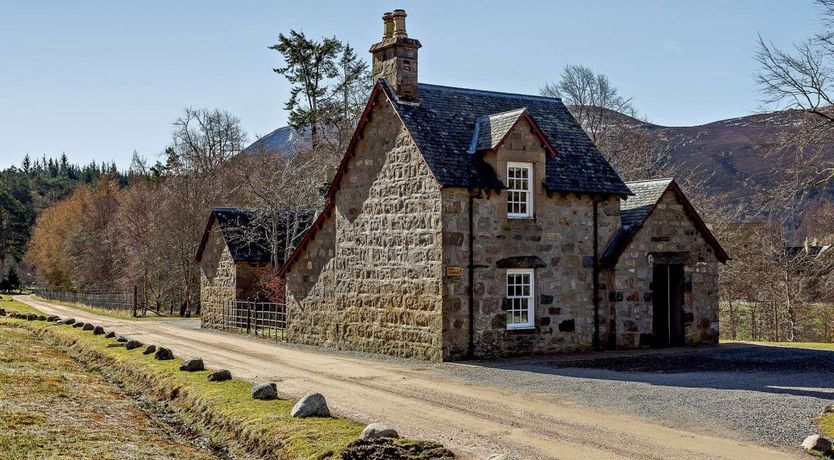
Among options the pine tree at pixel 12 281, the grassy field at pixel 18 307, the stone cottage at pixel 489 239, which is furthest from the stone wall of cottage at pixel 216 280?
the pine tree at pixel 12 281

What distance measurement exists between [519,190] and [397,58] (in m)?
5.76

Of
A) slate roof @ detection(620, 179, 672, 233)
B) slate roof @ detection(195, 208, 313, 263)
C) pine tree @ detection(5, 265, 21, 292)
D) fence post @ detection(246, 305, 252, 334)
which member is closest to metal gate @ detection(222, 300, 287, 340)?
fence post @ detection(246, 305, 252, 334)

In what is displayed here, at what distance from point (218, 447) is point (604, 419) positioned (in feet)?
22.1

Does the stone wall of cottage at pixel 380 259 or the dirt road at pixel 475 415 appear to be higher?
the stone wall of cottage at pixel 380 259

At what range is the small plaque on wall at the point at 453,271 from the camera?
23.5 meters

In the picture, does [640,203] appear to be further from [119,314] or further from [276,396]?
[119,314]

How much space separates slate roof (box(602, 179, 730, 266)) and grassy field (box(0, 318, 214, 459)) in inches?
597

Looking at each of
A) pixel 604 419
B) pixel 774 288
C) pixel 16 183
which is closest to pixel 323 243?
pixel 604 419

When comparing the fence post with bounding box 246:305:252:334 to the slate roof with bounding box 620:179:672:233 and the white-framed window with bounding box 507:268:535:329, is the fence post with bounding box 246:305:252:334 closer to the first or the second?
the white-framed window with bounding box 507:268:535:329

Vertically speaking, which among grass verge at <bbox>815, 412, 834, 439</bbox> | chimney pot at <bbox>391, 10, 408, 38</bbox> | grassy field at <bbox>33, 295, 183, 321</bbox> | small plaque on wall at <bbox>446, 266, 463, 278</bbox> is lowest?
grass verge at <bbox>815, 412, 834, 439</bbox>

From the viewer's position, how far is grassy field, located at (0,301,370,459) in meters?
13.1

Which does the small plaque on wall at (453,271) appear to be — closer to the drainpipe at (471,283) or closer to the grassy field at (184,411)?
the drainpipe at (471,283)

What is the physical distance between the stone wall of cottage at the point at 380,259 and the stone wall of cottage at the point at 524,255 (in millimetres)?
523

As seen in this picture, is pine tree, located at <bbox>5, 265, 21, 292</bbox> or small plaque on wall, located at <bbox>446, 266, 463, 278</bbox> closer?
small plaque on wall, located at <bbox>446, 266, 463, 278</bbox>
